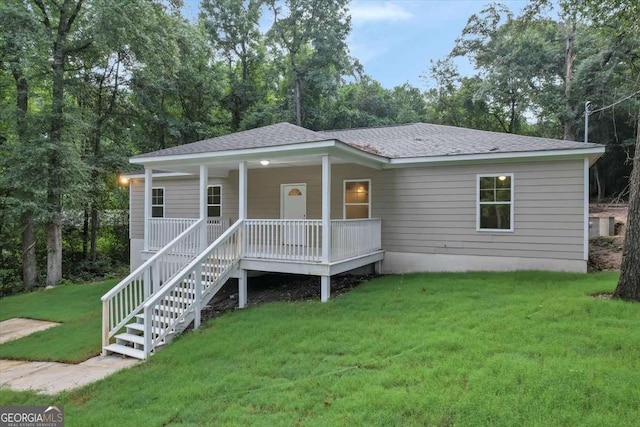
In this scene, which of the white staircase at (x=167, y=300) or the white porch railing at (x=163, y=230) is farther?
the white porch railing at (x=163, y=230)

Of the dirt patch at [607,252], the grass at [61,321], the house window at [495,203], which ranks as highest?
the house window at [495,203]

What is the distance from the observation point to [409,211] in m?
→ 9.44

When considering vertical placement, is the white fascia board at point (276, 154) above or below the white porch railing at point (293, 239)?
above

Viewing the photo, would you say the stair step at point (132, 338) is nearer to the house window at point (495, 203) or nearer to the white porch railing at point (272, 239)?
the white porch railing at point (272, 239)

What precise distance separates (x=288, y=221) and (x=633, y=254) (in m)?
5.83

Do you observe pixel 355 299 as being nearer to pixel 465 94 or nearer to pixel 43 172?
pixel 43 172

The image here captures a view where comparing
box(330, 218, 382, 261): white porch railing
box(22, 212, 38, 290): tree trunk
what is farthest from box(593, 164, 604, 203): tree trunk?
box(22, 212, 38, 290): tree trunk

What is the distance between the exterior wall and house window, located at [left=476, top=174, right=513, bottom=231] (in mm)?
121

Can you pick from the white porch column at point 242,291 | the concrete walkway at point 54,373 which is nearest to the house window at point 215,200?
the white porch column at point 242,291

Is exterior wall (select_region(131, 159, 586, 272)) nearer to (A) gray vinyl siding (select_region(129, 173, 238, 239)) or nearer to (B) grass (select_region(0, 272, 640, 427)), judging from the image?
(A) gray vinyl siding (select_region(129, 173, 238, 239))

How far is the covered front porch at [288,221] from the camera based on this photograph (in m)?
7.39

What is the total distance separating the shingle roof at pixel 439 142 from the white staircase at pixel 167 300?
14.4 feet

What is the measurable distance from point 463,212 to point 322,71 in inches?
651

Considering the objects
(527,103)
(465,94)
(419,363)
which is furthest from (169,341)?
(465,94)
